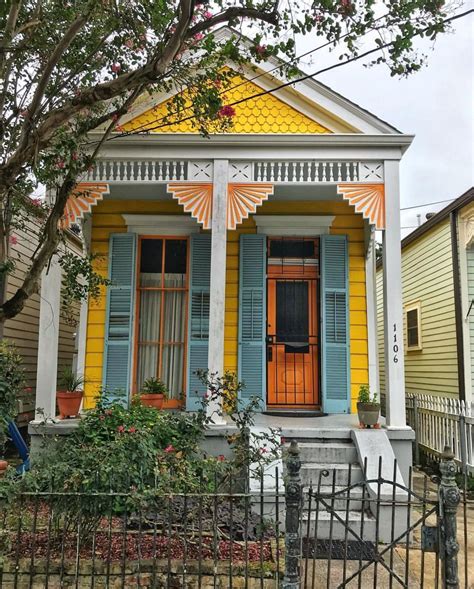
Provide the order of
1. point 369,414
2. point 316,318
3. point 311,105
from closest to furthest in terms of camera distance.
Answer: point 369,414 → point 311,105 → point 316,318

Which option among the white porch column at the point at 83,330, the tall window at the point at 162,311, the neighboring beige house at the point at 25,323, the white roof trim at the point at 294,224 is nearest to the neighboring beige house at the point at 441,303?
the white roof trim at the point at 294,224

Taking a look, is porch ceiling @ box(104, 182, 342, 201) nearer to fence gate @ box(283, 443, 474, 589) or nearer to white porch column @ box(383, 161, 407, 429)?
white porch column @ box(383, 161, 407, 429)

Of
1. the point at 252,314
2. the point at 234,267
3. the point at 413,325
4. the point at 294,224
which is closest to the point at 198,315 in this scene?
the point at 252,314

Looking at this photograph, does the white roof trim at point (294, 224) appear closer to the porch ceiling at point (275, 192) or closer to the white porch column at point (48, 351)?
the porch ceiling at point (275, 192)

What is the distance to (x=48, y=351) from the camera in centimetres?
616

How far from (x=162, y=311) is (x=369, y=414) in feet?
11.5

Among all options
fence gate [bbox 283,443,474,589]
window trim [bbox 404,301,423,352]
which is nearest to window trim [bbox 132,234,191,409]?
fence gate [bbox 283,443,474,589]

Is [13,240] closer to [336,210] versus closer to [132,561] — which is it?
[336,210]

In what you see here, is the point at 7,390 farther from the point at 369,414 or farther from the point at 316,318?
the point at 316,318

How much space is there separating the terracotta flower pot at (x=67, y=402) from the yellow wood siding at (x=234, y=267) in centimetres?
95

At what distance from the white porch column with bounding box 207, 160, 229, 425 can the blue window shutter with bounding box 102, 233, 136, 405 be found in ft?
5.70

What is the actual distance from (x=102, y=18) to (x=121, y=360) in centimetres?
445

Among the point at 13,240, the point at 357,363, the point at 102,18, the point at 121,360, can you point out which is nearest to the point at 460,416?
the point at 357,363

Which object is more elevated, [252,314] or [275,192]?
[275,192]
